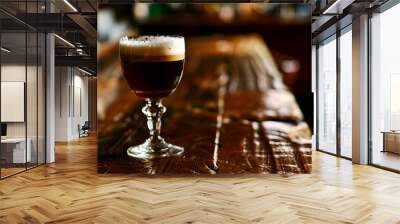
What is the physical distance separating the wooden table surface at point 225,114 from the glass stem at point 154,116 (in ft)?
12.7

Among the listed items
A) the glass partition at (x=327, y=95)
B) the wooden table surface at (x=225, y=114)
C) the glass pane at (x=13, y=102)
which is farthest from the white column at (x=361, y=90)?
the glass pane at (x=13, y=102)

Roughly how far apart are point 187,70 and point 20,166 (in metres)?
3.28

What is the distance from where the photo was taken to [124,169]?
221 inches

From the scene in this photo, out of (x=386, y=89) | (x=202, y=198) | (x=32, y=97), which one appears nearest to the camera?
(x=202, y=198)

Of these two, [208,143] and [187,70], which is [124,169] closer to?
[208,143]

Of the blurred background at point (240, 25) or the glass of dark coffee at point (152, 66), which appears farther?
the blurred background at point (240, 25)

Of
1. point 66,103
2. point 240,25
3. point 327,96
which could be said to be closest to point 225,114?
point 240,25

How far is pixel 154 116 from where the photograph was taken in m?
1.38

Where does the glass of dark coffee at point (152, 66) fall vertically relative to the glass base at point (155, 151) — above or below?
above

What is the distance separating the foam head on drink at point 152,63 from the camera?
123 centimetres

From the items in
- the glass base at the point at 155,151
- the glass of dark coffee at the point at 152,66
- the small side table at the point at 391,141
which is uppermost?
the glass of dark coffee at the point at 152,66

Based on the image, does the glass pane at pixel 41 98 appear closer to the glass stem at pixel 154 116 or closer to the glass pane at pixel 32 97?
the glass pane at pixel 32 97

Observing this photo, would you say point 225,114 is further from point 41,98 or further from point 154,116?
point 154,116

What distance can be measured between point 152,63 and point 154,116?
0.22m
